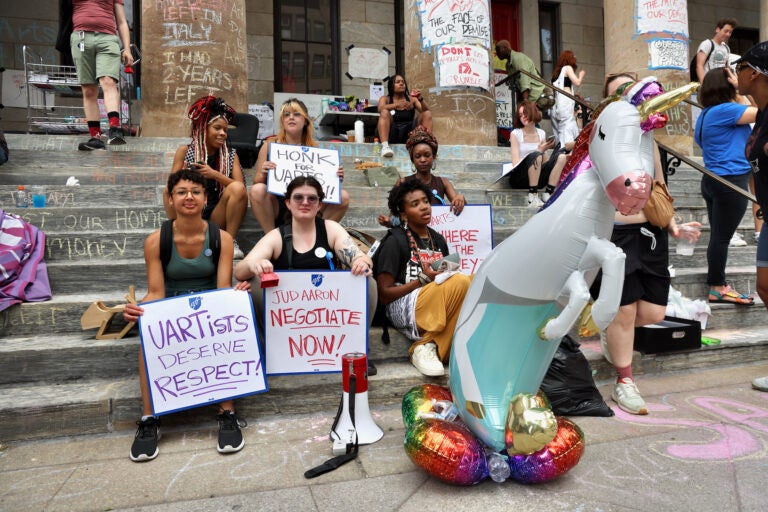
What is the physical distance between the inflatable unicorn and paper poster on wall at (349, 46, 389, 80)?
32.7ft

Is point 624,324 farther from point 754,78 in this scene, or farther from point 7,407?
point 7,407

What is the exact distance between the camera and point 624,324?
11.2ft

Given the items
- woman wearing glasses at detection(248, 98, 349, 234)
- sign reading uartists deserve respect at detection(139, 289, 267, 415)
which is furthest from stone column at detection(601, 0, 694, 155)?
sign reading uartists deserve respect at detection(139, 289, 267, 415)

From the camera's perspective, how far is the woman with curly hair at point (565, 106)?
25.7ft

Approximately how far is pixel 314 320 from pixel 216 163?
6.24ft

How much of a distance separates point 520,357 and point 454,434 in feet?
1.46

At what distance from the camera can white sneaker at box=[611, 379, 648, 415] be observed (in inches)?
126

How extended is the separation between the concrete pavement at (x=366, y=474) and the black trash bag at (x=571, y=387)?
9 centimetres

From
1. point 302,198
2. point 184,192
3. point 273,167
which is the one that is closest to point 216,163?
point 273,167

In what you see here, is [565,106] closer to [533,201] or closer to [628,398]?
[533,201]

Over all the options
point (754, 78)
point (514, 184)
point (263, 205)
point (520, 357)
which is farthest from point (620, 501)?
point (514, 184)

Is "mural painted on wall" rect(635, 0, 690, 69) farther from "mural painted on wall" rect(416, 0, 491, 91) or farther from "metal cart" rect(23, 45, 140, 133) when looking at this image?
"metal cart" rect(23, 45, 140, 133)

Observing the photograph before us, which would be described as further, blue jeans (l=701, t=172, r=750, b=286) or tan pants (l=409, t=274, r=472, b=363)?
blue jeans (l=701, t=172, r=750, b=286)

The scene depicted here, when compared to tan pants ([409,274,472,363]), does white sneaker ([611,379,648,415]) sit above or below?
below
